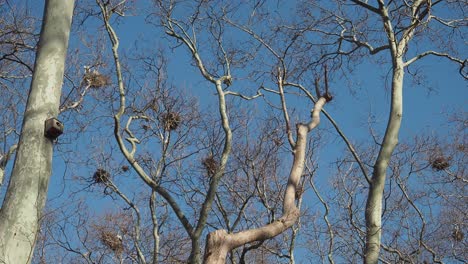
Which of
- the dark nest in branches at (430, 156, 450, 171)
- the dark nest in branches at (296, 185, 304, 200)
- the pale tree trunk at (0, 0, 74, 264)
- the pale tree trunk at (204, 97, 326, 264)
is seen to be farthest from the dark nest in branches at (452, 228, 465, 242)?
the pale tree trunk at (0, 0, 74, 264)

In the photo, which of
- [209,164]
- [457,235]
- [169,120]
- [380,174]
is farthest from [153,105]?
[457,235]

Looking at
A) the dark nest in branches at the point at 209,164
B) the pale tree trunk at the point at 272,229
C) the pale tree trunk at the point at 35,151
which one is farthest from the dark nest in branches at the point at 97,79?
A: the pale tree trunk at the point at 35,151

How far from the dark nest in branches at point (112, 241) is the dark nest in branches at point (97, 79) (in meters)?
2.47

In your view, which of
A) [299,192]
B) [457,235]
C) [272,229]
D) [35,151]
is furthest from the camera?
[457,235]

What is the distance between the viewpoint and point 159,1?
7945 millimetres

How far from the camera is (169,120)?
29.0 ft

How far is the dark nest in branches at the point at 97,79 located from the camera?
9.55 metres

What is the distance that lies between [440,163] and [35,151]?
7.34 metres

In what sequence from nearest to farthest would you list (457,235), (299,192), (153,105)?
(299,192)
(153,105)
(457,235)

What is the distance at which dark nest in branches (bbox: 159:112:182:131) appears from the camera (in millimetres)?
8852

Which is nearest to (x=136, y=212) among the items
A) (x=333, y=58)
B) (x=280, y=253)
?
(x=280, y=253)

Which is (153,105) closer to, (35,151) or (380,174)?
(380,174)

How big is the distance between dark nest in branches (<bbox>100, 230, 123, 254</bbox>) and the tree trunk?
5.39 meters

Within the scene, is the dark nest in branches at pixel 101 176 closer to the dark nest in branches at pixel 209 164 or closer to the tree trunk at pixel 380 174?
the dark nest in branches at pixel 209 164
